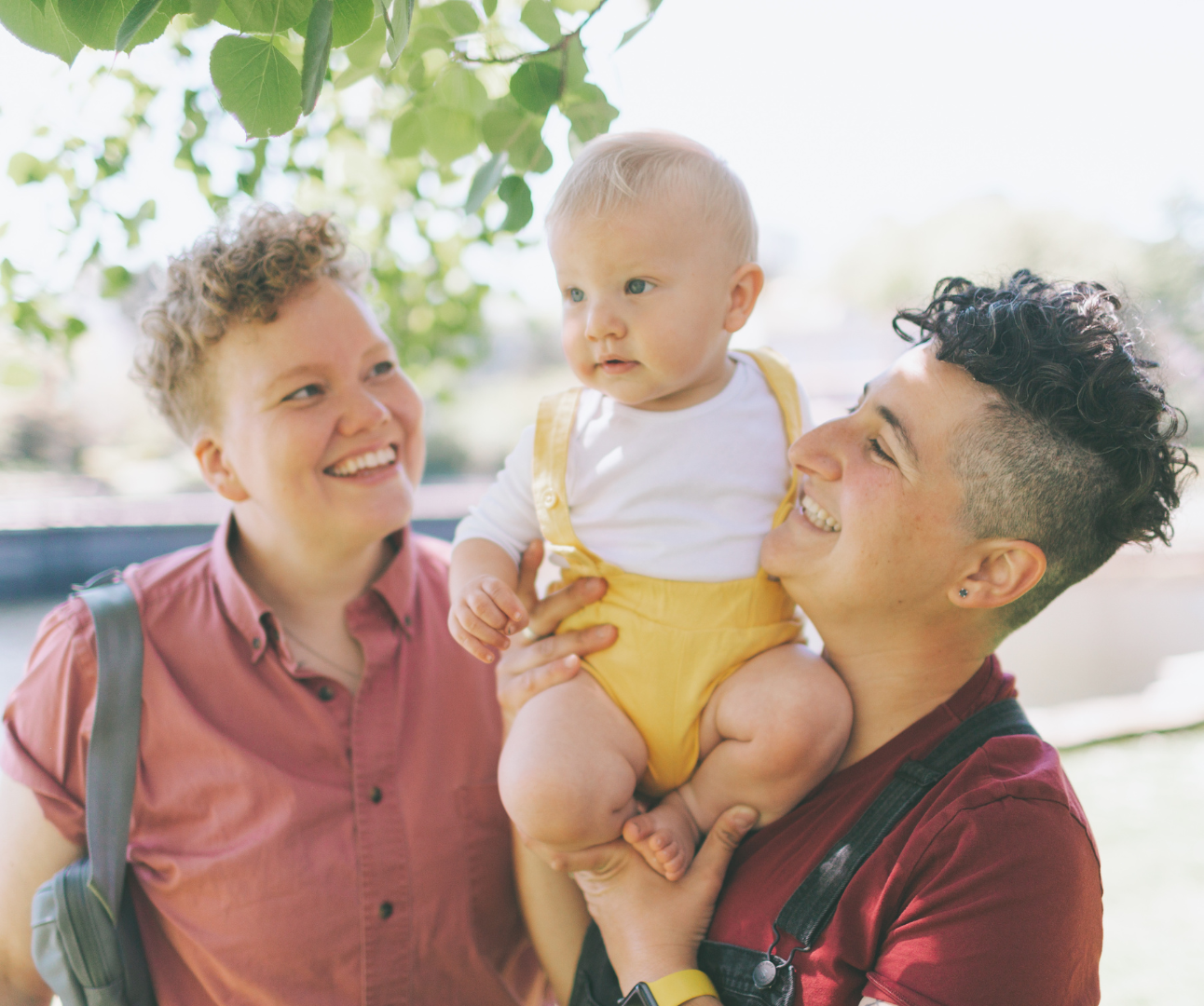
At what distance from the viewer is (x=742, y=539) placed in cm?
166

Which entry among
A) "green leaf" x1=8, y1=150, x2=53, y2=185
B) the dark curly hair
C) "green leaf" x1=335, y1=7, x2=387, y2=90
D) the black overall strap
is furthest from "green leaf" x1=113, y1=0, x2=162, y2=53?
"green leaf" x1=8, y1=150, x2=53, y2=185

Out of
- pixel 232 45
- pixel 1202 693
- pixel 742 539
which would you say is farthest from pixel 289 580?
pixel 1202 693

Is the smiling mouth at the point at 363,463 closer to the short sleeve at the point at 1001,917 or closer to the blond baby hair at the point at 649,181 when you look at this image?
the blond baby hair at the point at 649,181

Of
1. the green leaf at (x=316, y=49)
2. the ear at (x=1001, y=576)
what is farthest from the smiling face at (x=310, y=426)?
the ear at (x=1001, y=576)

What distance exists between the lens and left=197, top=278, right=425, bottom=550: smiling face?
1.89 meters

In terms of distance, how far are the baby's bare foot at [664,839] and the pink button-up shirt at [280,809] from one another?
1.49ft

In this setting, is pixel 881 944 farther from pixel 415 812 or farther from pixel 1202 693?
pixel 1202 693

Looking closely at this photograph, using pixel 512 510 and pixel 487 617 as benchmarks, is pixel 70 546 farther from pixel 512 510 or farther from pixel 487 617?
pixel 487 617

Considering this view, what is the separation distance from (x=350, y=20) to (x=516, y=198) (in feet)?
2.22

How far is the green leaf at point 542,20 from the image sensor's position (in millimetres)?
1494

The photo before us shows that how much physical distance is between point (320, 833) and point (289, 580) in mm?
586

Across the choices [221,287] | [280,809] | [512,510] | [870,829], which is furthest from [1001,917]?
[221,287]

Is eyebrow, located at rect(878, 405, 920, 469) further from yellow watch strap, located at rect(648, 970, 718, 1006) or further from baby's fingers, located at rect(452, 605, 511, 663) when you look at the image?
yellow watch strap, located at rect(648, 970, 718, 1006)

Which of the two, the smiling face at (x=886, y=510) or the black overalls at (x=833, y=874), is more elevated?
the smiling face at (x=886, y=510)
